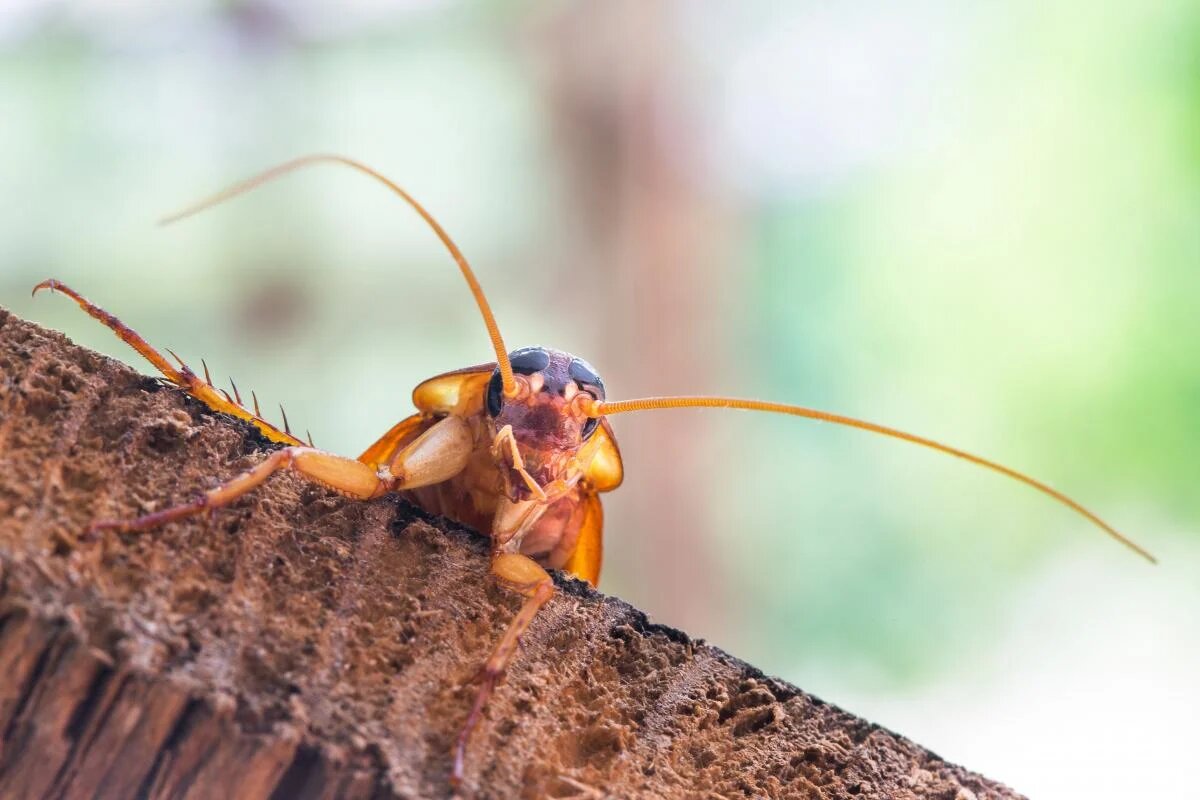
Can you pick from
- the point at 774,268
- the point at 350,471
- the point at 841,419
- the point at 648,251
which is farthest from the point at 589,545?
the point at 648,251

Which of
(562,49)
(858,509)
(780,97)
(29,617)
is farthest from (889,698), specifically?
(29,617)

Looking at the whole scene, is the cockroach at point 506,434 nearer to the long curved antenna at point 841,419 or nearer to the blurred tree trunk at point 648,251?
the long curved antenna at point 841,419

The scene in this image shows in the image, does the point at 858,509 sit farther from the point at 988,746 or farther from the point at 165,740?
the point at 165,740

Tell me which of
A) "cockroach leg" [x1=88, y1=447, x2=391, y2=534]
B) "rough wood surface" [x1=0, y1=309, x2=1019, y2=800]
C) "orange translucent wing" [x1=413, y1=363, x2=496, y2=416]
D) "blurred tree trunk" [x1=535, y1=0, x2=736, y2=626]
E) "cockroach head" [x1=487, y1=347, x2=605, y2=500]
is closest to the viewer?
"rough wood surface" [x1=0, y1=309, x2=1019, y2=800]

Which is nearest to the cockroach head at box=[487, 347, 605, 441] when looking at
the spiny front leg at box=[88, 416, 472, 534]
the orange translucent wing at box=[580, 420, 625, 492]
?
the spiny front leg at box=[88, 416, 472, 534]

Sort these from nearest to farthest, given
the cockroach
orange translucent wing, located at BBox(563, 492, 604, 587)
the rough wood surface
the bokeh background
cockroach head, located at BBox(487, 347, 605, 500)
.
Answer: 1. the rough wood surface
2. the cockroach
3. cockroach head, located at BBox(487, 347, 605, 500)
4. orange translucent wing, located at BBox(563, 492, 604, 587)
5. the bokeh background

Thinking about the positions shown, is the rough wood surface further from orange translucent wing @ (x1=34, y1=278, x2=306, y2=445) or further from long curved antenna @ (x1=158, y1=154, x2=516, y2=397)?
orange translucent wing @ (x1=34, y1=278, x2=306, y2=445)
